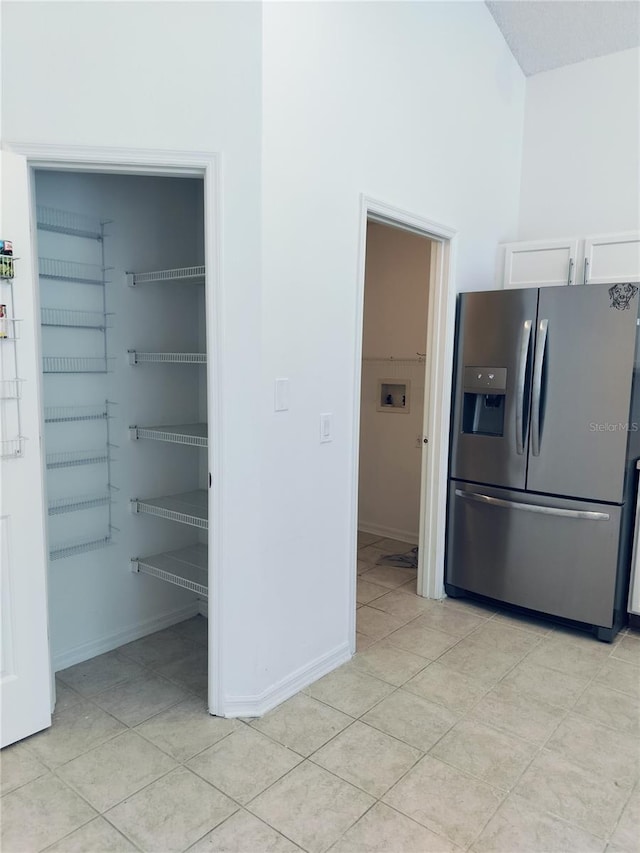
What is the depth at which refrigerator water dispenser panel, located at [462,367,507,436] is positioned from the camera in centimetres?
331

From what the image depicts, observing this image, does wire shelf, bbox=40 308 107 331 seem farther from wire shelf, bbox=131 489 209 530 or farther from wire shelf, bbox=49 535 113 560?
wire shelf, bbox=49 535 113 560

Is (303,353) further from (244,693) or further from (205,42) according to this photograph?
(244,693)

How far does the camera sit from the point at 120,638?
2.97 metres

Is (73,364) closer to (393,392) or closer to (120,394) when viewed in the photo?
(120,394)

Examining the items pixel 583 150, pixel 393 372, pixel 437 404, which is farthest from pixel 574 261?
pixel 393 372

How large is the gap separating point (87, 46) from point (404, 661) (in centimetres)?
284

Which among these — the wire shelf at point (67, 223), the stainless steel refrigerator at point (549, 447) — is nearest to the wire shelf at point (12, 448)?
the wire shelf at point (67, 223)

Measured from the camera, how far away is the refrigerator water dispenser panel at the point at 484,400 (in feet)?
10.9

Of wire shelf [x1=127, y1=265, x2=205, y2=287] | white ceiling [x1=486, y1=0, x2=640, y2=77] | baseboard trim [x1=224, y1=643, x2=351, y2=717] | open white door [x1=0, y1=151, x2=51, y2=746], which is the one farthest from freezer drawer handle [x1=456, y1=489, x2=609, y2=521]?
white ceiling [x1=486, y1=0, x2=640, y2=77]

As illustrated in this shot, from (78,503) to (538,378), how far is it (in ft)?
7.85

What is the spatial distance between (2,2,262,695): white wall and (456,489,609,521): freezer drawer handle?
1.64 meters

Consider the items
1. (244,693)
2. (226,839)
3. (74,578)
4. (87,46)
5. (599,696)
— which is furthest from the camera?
(74,578)

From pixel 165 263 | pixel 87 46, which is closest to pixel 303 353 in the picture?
pixel 165 263

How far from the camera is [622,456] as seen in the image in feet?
9.72
